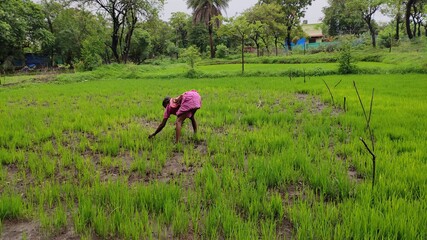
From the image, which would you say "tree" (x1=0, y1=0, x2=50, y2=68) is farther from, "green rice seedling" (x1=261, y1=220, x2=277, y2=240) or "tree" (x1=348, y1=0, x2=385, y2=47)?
"tree" (x1=348, y1=0, x2=385, y2=47)

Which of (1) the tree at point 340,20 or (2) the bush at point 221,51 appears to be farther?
(1) the tree at point 340,20

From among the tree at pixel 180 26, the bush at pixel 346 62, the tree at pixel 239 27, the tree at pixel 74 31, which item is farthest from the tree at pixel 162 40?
the bush at pixel 346 62

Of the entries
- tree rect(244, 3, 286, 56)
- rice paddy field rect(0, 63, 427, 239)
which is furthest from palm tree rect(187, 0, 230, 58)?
rice paddy field rect(0, 63, 427, 239)

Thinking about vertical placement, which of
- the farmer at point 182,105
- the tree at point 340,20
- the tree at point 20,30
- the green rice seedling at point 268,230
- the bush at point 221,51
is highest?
the tree at point 340,20

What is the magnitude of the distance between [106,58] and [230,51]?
53.9 ft

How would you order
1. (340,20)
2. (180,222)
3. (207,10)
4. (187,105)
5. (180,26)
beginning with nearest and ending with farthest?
1. (180,222)
2. (187,105)
3. (207,10)
4. (340,20)
5. (180,26)

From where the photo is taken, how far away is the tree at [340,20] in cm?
3941

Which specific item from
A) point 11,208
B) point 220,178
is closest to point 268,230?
point 220,178

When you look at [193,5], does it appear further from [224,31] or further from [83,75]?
[83,75]

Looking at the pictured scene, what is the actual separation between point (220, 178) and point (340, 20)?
44.6m

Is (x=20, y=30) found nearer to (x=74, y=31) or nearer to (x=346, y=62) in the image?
(x=74, y=31)

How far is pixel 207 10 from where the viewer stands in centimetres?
3609

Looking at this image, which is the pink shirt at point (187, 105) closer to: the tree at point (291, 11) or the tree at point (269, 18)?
the tree at point (269, 18)

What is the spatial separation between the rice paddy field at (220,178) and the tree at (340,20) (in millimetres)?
38832
